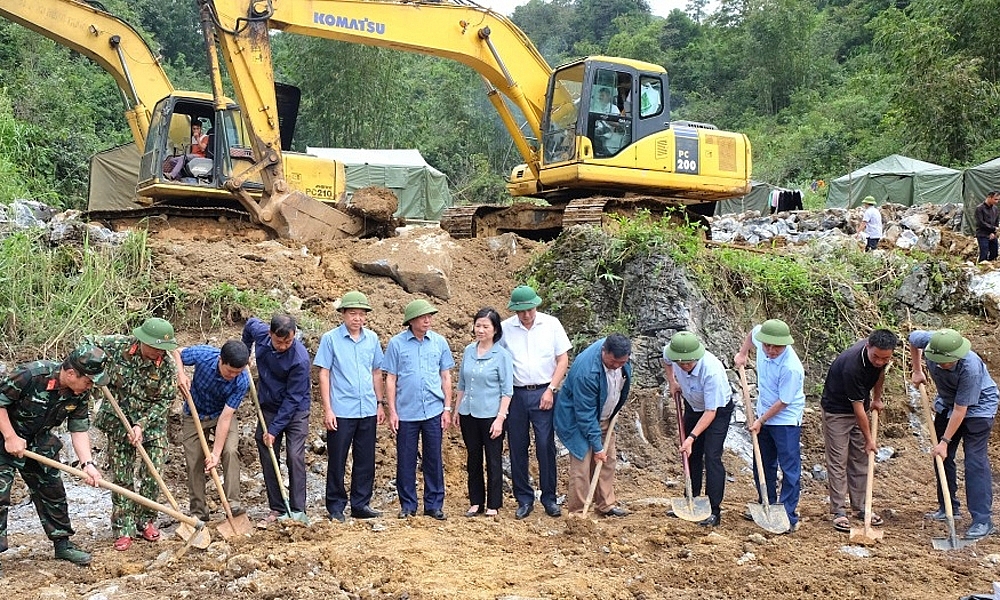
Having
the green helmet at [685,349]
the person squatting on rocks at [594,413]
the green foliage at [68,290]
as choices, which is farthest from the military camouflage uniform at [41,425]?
the green helmet at [685,349]

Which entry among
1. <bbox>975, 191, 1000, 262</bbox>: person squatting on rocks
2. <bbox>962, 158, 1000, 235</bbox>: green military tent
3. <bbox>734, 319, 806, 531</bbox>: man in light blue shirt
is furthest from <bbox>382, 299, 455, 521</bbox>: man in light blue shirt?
<bbox>962, 158, 1000, 235</bbox>: green military tent

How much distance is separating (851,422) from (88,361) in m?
4.94

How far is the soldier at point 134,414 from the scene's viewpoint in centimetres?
573

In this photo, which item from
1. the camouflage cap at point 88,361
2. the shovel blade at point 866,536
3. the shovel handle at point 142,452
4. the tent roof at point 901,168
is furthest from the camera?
the tent roof at point 901,168

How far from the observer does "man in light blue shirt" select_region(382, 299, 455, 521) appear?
249 inches

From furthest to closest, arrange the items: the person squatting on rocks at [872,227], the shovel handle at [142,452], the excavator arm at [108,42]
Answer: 1. the person squatting on rocks at [872,227]
2. the excavator arm at [108,42]
3. the shovel handle at [142,452]

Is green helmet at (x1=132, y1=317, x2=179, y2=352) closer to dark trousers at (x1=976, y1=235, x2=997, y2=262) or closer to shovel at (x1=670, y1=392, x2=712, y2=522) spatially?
shovel at (x1=670, y1=392, x2=712, y2=522)

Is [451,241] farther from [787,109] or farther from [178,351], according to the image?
[787,109]

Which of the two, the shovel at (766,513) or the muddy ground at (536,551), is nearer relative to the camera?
the muddy ground at (536,551)

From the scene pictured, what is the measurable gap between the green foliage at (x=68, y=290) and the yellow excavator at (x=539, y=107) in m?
2.36

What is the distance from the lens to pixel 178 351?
5.95 metres

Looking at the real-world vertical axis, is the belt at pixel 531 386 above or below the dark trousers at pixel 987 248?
below

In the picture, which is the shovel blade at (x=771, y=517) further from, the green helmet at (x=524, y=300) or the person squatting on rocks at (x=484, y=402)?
the green helmet at (x=524, y=300)

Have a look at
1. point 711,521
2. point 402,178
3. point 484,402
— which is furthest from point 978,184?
point 484,402
